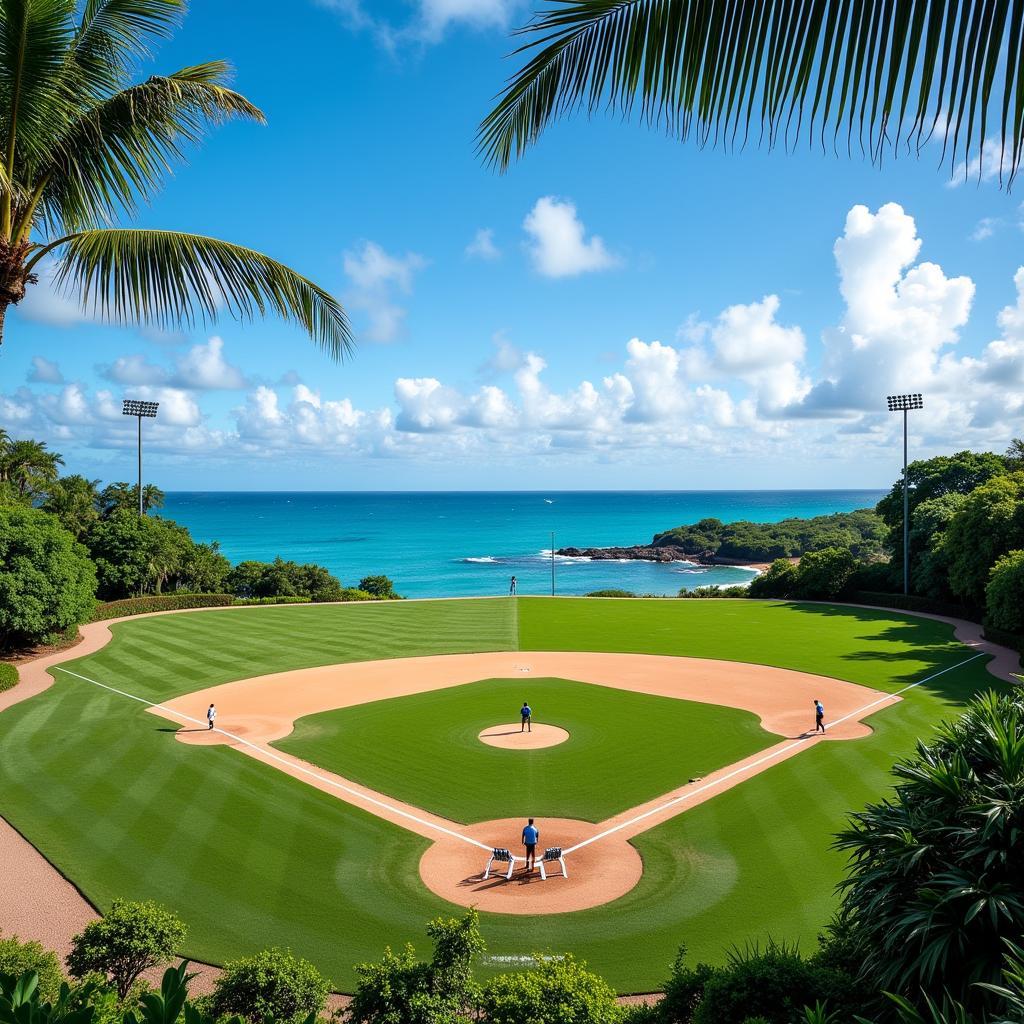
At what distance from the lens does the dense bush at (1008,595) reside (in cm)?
3966

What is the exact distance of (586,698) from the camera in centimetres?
3356

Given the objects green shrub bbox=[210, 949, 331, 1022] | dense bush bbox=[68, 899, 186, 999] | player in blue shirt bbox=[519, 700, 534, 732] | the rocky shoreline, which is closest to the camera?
green shrub bbox=[210, 949, 331, 1022]

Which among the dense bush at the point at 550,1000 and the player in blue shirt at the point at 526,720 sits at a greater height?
the dense bush at the point at 550,1000

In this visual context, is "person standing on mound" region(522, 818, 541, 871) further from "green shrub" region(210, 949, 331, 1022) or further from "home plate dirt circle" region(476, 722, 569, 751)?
"home plate dirt circle" region(476, 722, 569, 751)

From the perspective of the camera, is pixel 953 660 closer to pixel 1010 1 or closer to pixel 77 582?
pixel 1010 1

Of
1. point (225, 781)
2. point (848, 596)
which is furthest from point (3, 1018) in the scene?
point (848, 596)

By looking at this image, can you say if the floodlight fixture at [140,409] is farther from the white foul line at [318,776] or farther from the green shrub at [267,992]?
the green shrub at [267,992]

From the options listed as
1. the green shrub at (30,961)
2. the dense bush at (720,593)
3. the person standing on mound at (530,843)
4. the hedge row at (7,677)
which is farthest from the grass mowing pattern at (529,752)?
the dense bush at (720,593)

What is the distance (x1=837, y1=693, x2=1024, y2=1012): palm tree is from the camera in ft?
24.7

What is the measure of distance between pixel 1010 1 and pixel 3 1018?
6.57 metres

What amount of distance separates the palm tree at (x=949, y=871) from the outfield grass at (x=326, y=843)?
282 inches

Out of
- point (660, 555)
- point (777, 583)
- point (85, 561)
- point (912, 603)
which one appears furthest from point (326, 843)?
point (660, 555)

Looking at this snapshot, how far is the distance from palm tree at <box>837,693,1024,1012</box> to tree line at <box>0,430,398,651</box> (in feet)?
133

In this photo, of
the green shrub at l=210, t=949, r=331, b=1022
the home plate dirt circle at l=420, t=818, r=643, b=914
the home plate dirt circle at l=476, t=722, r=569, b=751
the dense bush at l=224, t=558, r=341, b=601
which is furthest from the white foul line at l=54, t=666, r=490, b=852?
the dense bush at l=224, t=558, r=341, b=601
